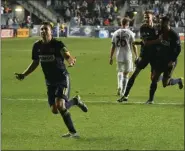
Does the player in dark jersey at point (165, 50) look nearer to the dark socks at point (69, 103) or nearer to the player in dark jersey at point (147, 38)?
the player in dark jersey at point (147, 38)

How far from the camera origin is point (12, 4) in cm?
6412

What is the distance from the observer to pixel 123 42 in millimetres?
15172

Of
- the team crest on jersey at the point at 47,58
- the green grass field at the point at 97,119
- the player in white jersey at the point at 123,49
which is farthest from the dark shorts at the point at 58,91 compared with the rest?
the player in white jersey at the point at 123,49

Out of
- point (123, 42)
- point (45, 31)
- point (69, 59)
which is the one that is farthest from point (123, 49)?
point (69, 59)

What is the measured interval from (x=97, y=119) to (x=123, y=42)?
4.30m

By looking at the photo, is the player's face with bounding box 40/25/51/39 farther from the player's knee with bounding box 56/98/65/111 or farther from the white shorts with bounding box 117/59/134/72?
the white shorts with bounding box 117/59/134/72

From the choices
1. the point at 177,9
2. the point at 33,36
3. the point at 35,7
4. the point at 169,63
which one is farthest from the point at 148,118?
the point at 35,7

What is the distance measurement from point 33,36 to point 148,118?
41227 millimetres

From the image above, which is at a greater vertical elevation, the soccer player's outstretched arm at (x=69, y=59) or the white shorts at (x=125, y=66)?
the soccer player's outstretched arm at (x=69, y=59)

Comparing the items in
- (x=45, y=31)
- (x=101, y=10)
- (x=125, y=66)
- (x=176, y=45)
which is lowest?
(x=101, y=10)

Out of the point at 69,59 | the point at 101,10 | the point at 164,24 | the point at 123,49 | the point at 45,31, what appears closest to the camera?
the point at 69,59

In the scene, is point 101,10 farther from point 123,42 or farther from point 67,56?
point 67,56

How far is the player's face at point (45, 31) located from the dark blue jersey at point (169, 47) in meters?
4.43

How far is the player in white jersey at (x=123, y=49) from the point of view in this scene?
15.1 meters
